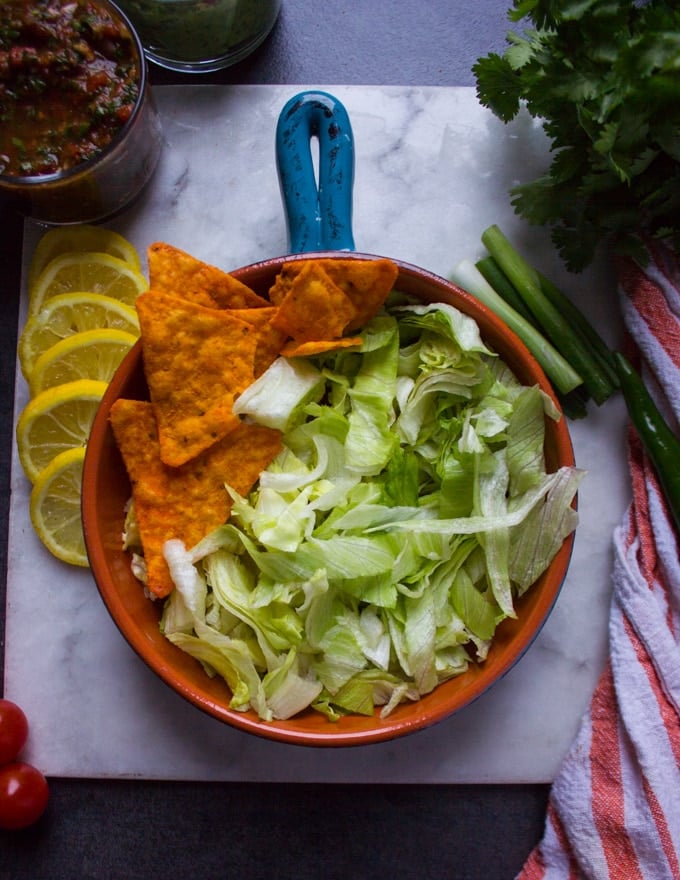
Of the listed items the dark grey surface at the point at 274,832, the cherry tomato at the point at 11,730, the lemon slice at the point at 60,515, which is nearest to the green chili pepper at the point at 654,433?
the dark grey surface at the point at 274,832

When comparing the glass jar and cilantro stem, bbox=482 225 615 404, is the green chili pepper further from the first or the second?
the glass jar

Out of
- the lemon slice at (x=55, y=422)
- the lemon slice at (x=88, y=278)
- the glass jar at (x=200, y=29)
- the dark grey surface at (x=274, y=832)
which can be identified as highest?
the glass jar at (x=200, y=29)

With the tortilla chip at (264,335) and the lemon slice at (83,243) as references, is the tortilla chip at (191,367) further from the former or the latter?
the lemon slice at (83,243)

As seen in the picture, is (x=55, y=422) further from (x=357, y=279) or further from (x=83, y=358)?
(x=357, y=279)

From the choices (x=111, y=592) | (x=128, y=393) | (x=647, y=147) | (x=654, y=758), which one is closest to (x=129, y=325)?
(x=128, y=393)

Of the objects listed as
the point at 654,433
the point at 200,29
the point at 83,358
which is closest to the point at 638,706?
the point at 654,433

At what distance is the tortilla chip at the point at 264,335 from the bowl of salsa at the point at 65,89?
15.6 inches

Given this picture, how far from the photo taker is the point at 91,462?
4.56ft

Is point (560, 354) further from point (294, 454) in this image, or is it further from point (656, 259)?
point (294, 454)

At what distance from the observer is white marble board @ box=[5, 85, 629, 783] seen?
162 cm

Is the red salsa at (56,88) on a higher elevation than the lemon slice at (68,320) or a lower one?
higher

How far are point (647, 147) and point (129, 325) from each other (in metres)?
0.92

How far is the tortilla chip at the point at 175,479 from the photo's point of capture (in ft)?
4.53

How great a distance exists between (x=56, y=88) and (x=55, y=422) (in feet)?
1.88
